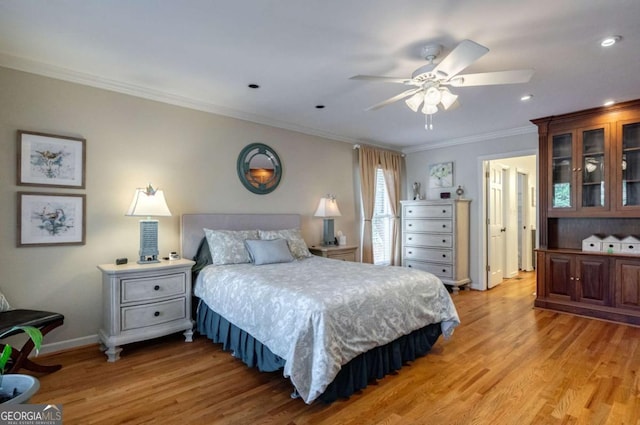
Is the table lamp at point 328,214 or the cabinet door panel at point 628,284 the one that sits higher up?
the table lamp at point 328,214

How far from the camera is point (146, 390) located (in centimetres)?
232

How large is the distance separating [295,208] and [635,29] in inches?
144

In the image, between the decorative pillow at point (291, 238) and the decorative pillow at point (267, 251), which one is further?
the decorative pillow at point (291, 238)

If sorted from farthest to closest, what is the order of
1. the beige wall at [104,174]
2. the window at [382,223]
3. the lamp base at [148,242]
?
the window at [382,223], the lamp base at [148,242], the beige wall at [104,174]

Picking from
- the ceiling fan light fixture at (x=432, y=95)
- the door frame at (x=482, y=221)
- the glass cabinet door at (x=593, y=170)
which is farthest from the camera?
the door frame at (x=482, y=221)

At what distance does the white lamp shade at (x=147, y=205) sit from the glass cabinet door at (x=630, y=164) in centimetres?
505

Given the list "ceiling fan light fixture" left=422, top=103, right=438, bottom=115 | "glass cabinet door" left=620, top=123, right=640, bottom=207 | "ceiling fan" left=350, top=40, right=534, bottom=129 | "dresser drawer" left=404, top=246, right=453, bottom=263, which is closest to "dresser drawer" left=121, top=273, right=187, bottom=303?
"ceiling fan" left=350, top=40, right=534, bottom=129

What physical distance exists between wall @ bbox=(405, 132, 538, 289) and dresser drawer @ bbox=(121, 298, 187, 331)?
4387 mm

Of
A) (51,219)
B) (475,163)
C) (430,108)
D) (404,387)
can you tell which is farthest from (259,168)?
(475,163)

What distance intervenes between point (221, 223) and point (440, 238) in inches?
133

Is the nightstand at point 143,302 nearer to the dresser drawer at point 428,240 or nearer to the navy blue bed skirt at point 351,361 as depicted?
the navy blue bed skirt at point 351,361

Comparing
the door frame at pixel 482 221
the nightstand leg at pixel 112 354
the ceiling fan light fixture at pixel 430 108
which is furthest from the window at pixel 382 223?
the nightstand leg at pixel 112 354

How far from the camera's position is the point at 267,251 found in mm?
3484

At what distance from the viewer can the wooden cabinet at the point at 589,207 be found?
375 cm
